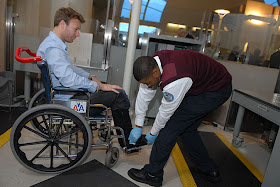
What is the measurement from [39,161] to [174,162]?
1.28 meters

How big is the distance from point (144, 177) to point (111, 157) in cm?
33

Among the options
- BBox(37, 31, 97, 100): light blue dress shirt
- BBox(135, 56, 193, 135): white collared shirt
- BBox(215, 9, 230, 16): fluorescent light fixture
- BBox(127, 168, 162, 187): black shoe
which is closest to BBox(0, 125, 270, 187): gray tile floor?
BBox(127, 168, 162, 187): black shoe

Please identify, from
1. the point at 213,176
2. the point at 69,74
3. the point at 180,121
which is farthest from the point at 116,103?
the point at 213,176

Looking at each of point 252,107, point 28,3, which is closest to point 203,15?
point 252,107

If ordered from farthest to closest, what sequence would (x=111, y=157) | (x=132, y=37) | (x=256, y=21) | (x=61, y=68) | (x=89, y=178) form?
(x=256, y=21)
(x=132, y=37)
(x=111, y=157)
(x=89, y=178)
(x=61, y=68)

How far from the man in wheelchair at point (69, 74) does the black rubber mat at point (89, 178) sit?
0.28 metres

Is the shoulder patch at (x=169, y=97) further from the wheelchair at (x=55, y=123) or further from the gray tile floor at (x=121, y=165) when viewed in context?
the gray tile floor at (x=121, y=165)

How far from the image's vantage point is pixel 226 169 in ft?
7.07

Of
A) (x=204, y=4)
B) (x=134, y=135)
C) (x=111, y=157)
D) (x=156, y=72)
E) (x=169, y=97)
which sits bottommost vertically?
(x=111, y=157)

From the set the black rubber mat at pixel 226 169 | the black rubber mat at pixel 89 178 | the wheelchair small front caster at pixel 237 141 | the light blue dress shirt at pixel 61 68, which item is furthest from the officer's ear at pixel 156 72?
the wheelchair small front caster at pixel 237 141

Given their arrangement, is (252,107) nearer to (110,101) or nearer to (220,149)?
(220,149)

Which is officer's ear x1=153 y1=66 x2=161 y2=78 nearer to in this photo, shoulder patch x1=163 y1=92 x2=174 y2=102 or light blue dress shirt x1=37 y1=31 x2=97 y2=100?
shoulder patch x1=163 y1=92 x2=174 y2=102

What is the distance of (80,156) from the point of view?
5.32ft

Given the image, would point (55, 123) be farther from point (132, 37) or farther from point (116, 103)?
point (132, 37)
